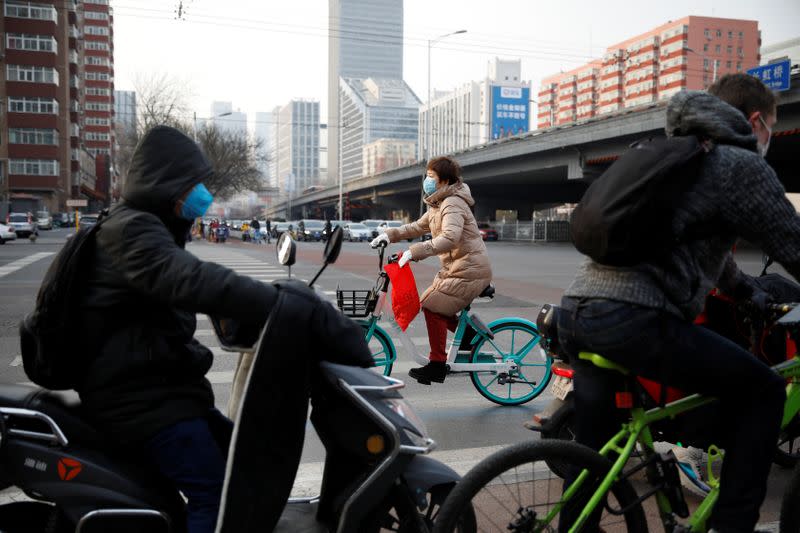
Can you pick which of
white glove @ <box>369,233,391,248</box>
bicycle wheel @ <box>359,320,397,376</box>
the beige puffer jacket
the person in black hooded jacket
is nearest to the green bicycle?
the person in black hooded jacket

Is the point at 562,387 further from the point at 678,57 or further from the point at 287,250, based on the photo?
the point at 678,57

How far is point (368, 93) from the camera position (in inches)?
5463

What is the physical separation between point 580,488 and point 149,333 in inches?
53.4

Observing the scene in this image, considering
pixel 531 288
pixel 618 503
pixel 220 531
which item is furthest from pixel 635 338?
pixel 531 288

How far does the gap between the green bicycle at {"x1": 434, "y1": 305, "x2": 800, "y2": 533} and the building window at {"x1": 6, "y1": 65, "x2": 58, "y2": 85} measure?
86.5m

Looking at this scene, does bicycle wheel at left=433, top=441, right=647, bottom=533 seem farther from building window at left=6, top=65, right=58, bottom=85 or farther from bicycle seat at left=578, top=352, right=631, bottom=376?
building window at left=6, top=65, right=58, bottom=85

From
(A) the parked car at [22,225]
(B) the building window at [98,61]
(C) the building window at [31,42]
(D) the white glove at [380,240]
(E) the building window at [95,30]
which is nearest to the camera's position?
(D) the white glove at [380,240]

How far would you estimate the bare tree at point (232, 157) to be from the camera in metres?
59.5

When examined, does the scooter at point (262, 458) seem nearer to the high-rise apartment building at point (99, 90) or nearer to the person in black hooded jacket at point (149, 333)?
the person in black hooded jacket at point (149, 333)

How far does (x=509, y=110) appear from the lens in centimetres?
11419

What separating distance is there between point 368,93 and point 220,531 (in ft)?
460

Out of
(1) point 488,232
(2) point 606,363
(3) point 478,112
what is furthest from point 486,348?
(3) point 478,112

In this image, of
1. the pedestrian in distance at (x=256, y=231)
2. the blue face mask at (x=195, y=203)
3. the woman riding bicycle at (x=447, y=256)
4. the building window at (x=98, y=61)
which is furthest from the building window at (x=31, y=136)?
the blue face mask at (x=195, y=203)

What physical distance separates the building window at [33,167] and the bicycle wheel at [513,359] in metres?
83.9
